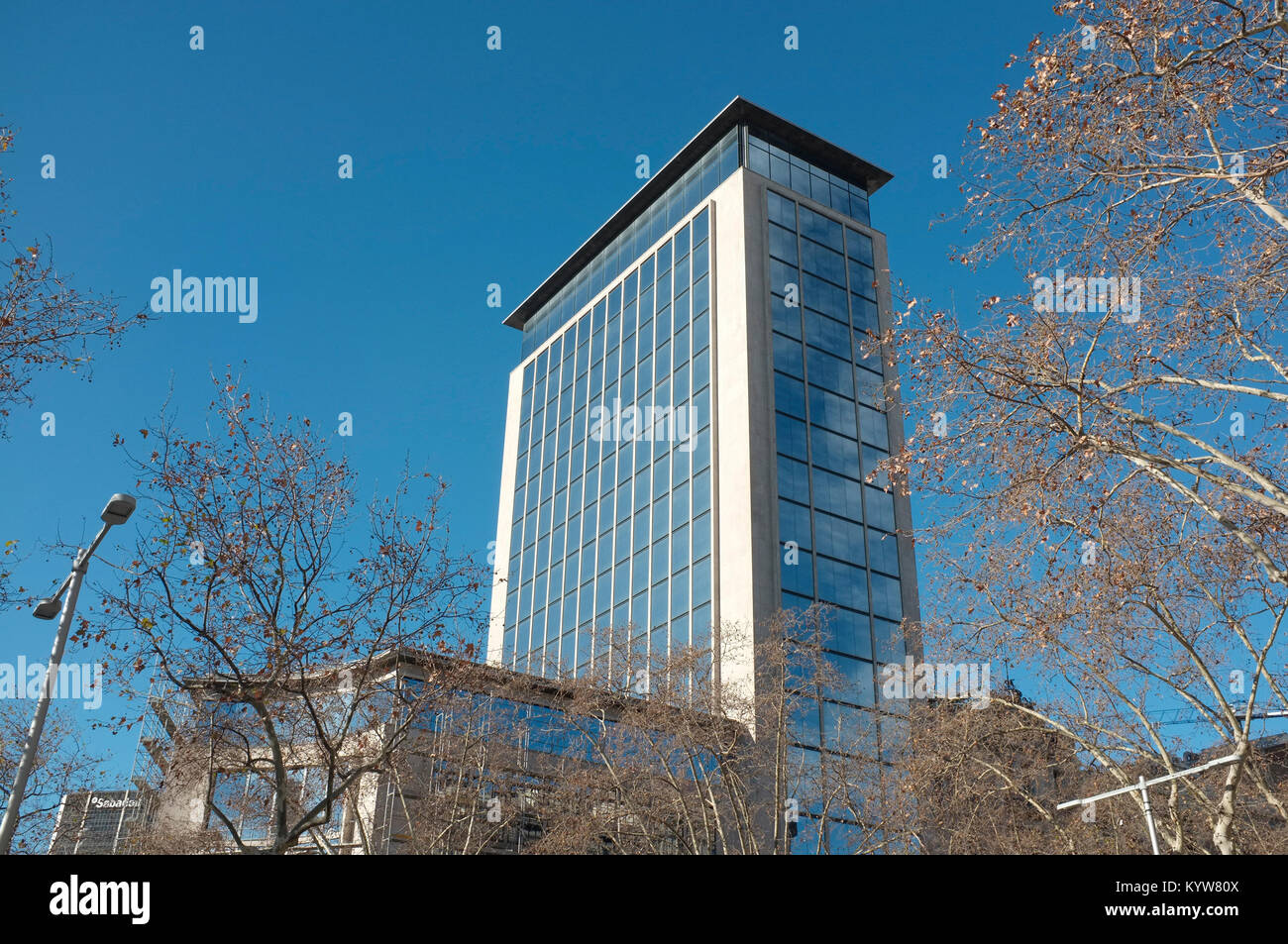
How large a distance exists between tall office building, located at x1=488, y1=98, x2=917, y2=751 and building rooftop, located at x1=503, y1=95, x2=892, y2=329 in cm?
13

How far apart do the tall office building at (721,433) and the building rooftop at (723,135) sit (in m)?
0.13

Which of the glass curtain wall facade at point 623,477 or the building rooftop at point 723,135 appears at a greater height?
the building rooftop at point 723,135

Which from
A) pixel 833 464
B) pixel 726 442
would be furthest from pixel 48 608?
pixel 833 464

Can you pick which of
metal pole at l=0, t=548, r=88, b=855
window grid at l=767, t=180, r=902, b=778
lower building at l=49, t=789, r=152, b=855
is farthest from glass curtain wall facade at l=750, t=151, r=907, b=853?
metal pole at l=0, t=548, r=88, b=855

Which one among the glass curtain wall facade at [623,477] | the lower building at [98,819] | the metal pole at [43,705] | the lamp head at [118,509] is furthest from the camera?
the glass curtain wall facade at [623,477]

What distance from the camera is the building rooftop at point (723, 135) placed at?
53281 millimetres

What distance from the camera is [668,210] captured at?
5672 centimetres

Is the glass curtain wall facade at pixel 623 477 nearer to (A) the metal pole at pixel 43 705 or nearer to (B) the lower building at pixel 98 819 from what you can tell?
(B) the lower building at pixel 98 819

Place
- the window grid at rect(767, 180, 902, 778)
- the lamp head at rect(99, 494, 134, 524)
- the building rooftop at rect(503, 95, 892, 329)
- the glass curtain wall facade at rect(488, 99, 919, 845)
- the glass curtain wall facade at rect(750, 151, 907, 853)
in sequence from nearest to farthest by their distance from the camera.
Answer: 1. the lamp head at rect(99, 494, 134, 524)
2. the glass curtain wall facade at rect(750, 151, 907, 853)
3. the window grid at rect(767, 180, 902, 778)
4. the glass curtain wall facade at rect(488, 99, 919, 845)
5. the building rooftop at rect(503, 95, 892, 329)

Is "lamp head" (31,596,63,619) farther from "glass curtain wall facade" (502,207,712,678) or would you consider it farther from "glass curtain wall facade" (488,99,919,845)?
"glass curtain wall facade" (502,207,712,678)

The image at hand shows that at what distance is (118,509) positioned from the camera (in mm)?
14070

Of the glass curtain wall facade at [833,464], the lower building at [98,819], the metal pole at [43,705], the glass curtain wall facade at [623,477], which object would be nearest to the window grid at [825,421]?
the glass curtain wall facade at [833,464]

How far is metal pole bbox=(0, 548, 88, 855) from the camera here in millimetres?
13172
